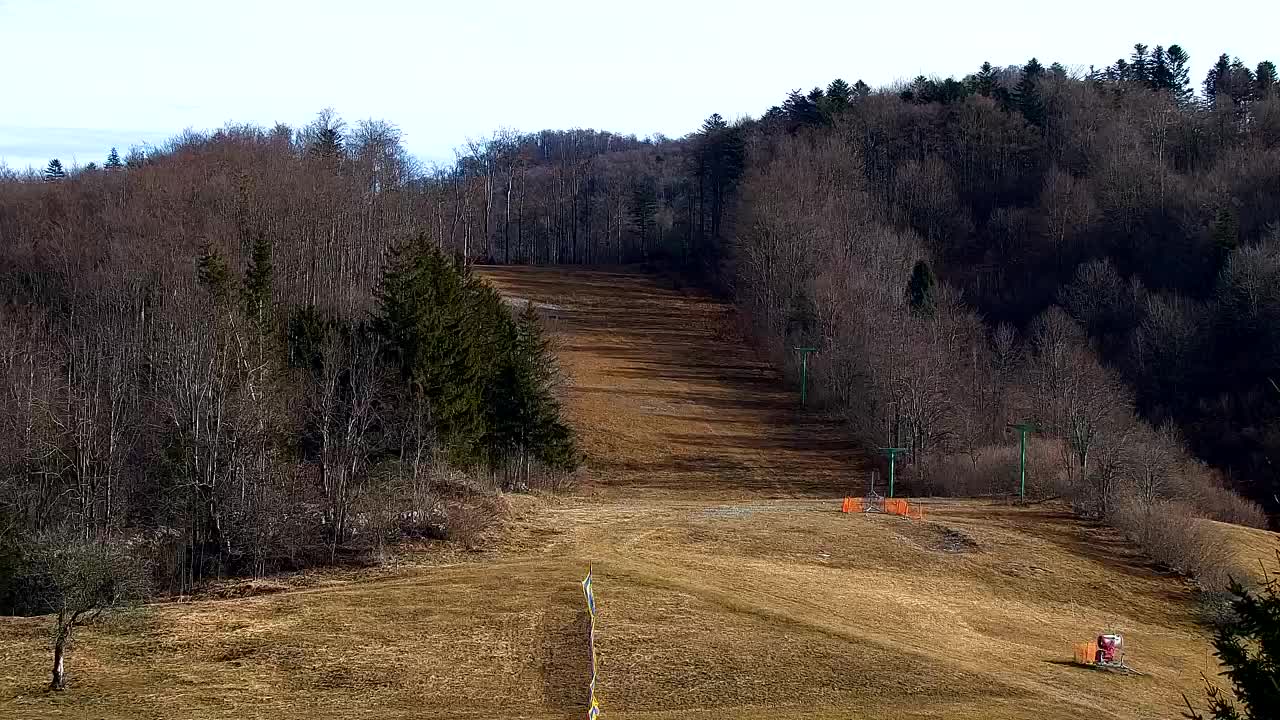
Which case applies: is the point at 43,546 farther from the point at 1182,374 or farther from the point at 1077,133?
the point at 1077,133

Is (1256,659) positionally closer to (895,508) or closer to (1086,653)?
(1086,653)

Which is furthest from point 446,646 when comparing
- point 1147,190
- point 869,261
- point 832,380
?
point 1147,190

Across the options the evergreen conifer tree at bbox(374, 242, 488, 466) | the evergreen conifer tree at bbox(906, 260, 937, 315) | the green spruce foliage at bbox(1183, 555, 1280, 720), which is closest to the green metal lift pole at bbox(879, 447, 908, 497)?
the evergreen conifer tree at bbox(374, 242, 488, 466)

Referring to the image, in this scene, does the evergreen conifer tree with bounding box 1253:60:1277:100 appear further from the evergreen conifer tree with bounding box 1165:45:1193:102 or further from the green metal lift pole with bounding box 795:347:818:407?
the green metal lift pole with bounding box 795:347:818:407

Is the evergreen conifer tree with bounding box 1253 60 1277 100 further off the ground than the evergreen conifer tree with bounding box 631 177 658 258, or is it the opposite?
the evergreen conifer tree with bounding box 1253 60 1277 100

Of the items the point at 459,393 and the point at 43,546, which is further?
the point at 459,393

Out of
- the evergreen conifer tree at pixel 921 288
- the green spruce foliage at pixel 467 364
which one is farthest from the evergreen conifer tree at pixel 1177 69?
the green spruce foliage at pixel 467 364
